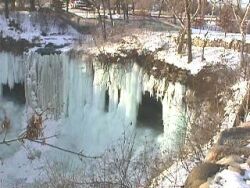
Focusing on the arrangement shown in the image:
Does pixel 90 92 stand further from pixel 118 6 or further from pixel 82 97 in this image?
pixel 118 6

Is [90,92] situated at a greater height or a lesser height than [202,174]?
lesser

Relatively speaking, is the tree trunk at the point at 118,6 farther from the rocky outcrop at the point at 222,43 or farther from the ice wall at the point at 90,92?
the rocky outcrop at the point at 222,43

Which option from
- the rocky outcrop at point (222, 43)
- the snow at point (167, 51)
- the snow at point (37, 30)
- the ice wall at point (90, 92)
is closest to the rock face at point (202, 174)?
the ice wall at point (90, 92)

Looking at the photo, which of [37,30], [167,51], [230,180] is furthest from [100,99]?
[230,180]

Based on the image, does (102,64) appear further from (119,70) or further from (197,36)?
(197,36)

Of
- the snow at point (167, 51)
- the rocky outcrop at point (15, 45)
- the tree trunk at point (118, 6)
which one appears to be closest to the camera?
the snow at point (167, 51)

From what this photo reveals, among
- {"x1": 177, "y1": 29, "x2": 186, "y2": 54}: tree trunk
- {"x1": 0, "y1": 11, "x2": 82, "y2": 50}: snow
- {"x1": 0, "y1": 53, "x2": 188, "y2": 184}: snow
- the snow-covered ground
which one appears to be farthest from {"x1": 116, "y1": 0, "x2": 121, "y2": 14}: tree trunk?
{"x1": 177, "y1": 29, "x2": 186, "y2": 54}: tree trunk

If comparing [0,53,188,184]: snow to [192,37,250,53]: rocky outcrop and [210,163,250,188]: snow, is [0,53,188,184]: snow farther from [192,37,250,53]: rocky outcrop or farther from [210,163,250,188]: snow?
[210,163,250,188]: snow

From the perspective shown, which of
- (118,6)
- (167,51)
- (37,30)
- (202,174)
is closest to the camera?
(202,174)
